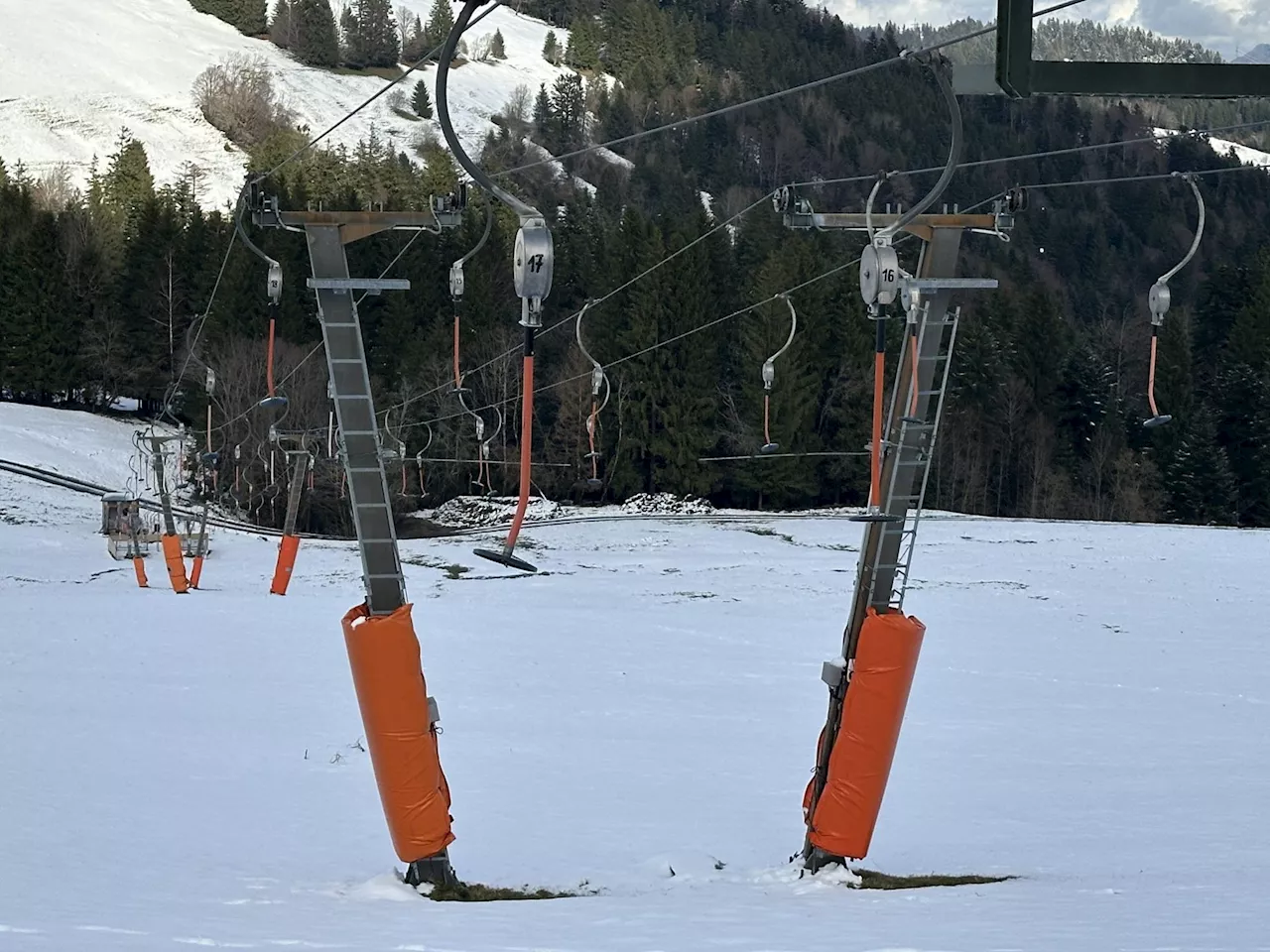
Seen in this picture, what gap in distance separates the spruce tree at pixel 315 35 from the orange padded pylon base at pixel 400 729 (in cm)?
15623

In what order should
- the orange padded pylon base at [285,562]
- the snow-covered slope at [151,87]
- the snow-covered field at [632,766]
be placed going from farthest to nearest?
the snow-covered slope at [151,87] < the orange padded pylon base at [285,562] < the snow-covered field at [632,766]

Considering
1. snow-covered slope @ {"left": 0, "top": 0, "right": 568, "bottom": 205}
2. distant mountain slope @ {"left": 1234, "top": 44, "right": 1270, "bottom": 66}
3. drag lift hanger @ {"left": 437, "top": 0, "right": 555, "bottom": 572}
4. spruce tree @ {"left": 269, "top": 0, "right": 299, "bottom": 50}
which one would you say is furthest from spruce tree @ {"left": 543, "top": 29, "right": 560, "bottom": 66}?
distant mountain slope @ {"left": 1234, "top": 44, "right": 1270, "bottom": 66}

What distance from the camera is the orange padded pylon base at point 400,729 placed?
11.3 meters

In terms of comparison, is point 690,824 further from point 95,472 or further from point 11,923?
point 95,472

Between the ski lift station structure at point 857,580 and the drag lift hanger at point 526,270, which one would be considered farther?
the ski lift station structure at point 857,580

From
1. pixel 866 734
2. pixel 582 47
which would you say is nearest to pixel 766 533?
pixel 866 734

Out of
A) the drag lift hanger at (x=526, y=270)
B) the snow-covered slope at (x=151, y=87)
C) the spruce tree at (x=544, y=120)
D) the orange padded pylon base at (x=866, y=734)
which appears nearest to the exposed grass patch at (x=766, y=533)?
the orange padded pylon base at (x=866, y=734)

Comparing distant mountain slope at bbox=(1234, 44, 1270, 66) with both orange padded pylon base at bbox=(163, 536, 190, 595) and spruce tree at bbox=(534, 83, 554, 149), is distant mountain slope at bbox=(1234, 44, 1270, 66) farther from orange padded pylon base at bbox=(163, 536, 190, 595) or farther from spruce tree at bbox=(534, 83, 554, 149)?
spruce tree at bbox=(534, 83, 554, 149)

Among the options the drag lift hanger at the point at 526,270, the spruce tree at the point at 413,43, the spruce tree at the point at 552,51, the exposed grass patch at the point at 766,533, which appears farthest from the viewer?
the spruce tree at the point at 552,51

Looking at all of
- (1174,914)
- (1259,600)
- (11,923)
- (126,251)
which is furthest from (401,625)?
(126,251)

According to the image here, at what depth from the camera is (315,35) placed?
158 meters

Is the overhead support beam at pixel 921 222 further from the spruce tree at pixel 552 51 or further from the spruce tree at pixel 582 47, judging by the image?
the spruce tree at pixel 552 51

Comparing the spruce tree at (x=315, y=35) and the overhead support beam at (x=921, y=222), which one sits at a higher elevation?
the spruce tree at (x=315, y=35)

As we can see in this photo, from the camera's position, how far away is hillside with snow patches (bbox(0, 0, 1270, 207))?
419ft
